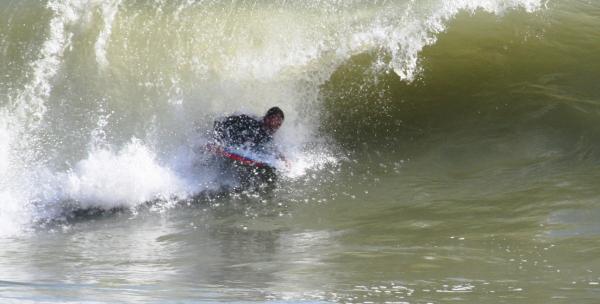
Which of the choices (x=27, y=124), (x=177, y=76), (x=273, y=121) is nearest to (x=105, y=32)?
(x=177, y=76)

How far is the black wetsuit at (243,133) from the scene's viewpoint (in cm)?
857

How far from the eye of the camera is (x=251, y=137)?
859 cm

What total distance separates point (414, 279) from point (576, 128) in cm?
540

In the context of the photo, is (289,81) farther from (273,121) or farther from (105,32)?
(105,32)

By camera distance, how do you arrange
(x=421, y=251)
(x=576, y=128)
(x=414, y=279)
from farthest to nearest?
1. (x=576, y=128)
2. (x=421, y=251)
3. (x=414, y=279)

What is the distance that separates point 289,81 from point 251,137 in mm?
1739

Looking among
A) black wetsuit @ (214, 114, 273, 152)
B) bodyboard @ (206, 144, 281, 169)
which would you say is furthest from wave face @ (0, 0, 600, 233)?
black wetsuit @ (214, 114, 273, 152)

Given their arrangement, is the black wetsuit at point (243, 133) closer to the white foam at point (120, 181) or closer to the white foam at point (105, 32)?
the white foam at point (120, 181)

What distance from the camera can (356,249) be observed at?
5.25m

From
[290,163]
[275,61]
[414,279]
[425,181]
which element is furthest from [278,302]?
[275,61]

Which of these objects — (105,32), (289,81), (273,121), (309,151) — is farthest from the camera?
(105,32)

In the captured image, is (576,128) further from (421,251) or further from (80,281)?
(80,281)

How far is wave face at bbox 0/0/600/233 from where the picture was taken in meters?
8.99

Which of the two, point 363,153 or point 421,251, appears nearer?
point 421,251
